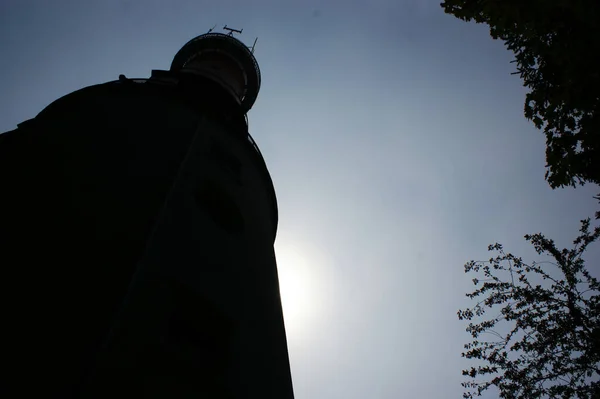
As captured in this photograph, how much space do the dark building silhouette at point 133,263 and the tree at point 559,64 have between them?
Answer: 588cm

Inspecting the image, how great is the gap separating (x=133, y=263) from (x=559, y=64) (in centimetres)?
701

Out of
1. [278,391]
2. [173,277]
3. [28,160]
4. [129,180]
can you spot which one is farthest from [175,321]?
[28,160]

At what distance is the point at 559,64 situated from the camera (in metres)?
5.69

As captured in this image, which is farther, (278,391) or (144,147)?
(144,147)

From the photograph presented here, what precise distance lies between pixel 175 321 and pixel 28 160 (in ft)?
14.6

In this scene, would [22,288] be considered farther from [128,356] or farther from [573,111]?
[573,111]

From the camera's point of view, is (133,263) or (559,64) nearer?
(133,263)

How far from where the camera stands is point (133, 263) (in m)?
4.41

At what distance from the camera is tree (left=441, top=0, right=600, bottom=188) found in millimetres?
5340

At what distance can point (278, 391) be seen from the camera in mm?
5301

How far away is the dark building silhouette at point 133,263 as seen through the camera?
3527 mm

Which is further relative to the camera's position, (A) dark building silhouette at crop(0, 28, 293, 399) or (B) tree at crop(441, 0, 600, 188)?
(B) tree at crop(441, 0, 600, 188)

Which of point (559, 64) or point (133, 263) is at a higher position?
point (559, 64)

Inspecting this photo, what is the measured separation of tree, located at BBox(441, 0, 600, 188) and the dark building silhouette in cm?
588
